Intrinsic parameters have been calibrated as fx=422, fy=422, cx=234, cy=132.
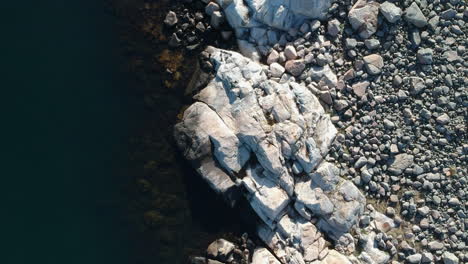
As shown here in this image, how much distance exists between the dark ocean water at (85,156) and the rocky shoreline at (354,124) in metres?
1.32

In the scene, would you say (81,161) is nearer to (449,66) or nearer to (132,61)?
(132,61)

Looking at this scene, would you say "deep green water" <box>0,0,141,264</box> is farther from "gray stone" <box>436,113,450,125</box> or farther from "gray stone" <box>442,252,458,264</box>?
"gray stone" <box>442,252,458,264</box>

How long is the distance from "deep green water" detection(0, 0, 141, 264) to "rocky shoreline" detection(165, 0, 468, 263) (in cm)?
336

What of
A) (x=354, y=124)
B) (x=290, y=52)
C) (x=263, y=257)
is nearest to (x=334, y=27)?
(x=290, y=52)

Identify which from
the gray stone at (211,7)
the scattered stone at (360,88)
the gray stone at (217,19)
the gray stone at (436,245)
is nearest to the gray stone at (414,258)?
the gray stone at (436,245)

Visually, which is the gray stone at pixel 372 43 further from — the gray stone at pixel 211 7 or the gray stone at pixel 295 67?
the gray stone at pixel 211 7

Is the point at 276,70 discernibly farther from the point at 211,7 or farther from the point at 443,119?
the point at 443,119

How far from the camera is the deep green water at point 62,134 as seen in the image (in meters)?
17.2

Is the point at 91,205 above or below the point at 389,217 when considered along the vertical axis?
below

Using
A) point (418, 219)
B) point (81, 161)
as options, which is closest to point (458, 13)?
point (418, 219)

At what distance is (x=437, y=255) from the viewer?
17.6 m

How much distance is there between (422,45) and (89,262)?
16.6 meters

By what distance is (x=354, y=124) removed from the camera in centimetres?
1767

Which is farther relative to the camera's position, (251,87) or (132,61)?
(132,61)
